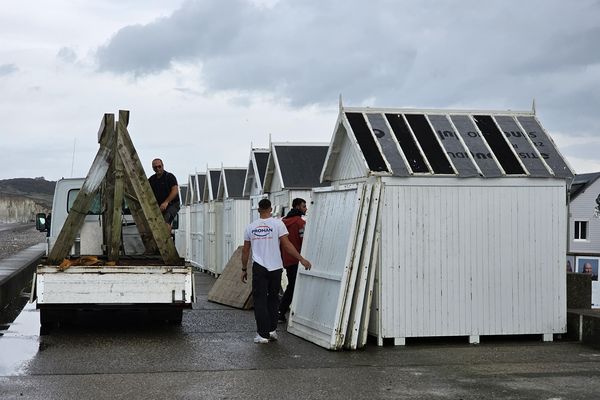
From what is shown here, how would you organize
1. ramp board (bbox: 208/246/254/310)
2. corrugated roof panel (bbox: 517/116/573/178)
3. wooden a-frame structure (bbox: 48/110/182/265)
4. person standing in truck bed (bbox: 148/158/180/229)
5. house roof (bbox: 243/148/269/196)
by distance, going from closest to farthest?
corrugated roof panel (bbox: 517/116/573/178) < wooden a-frame structure (bbox: 48/110/182/265) < person standing in truck bed (bbox: 148/158/180/229) < ramp board (bbox: 208/246/254/310) < house roof (bbox: 243/148/269/196)

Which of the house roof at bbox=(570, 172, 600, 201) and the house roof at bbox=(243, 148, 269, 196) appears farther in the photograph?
the house roof at bbox=(570, 172, 600, 201)

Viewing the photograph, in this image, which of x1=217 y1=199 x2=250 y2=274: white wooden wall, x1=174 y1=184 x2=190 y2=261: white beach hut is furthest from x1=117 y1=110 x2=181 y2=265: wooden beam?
x1=174 y1=184 x2=190 y2=261: white beach hut

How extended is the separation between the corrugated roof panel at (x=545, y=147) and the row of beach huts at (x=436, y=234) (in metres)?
0.02

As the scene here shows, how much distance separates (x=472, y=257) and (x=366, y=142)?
212cm

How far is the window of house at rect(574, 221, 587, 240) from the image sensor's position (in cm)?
9100

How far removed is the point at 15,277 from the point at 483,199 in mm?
11871

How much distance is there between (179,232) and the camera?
40531 millimetres

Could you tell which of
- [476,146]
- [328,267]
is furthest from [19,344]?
[476,146]

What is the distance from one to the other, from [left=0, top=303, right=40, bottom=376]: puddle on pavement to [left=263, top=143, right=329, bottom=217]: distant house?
6.95 m

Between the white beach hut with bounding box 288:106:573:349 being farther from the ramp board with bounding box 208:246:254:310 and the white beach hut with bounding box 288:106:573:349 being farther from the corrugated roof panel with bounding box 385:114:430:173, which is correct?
the ramp board with bounding box 208:246:254:310

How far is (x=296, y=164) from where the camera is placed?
21.6 m

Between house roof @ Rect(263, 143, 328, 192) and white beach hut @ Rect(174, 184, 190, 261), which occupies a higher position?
house roof @ Rect(263, 143, 328, 192)

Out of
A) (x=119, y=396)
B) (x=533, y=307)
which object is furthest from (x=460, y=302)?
(x=119, y=396)

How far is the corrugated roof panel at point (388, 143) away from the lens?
1173 cm
